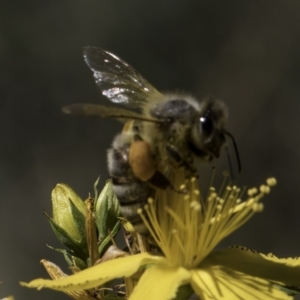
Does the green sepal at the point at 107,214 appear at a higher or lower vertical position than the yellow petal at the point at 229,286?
lower

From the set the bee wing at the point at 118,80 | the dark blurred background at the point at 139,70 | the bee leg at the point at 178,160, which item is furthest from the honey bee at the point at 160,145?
the dark blurred background at the point at 139,70

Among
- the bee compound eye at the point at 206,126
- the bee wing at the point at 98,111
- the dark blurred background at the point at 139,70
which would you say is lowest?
the dark blurred background at the point at 139,70

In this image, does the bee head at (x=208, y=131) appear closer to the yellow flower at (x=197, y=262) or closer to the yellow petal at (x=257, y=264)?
the yellow flower at (x=197, y=262)

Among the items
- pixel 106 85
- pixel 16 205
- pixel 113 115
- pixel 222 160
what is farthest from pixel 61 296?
pixel 113 115

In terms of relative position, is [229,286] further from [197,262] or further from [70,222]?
[70,222]

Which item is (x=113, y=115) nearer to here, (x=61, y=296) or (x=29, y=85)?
(x=61, y=296)

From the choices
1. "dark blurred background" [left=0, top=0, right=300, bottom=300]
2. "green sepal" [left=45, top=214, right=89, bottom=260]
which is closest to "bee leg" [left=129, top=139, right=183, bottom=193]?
"green sepal" [left=45, top=214, right=89, bottom=260]
